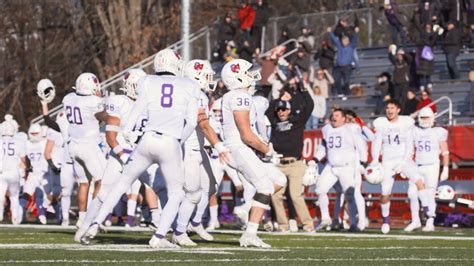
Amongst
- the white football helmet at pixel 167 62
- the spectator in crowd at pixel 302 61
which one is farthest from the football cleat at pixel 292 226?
the spectator in crowd at pixel 302 61

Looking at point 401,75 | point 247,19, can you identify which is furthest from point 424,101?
point 247,19

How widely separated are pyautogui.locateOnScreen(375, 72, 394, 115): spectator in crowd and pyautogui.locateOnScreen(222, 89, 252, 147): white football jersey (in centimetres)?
1157

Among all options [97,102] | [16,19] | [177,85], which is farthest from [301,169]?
[16,19]

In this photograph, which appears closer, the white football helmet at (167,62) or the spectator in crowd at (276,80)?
the white football helmet at (167,62)

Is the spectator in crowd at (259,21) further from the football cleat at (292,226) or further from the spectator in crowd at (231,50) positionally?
the football cleat at (292,226)

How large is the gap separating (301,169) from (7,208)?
10294 millimetres

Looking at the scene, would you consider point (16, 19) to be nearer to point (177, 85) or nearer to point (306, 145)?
point (306, 145)

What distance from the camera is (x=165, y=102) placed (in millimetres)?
13445

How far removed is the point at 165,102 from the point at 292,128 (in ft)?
21.9

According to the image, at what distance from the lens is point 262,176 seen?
566 inches

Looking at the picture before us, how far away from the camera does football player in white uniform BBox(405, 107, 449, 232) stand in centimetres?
2095

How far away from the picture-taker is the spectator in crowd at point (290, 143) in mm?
19875

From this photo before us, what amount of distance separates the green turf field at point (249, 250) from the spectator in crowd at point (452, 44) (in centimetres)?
941

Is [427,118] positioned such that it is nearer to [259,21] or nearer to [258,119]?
[258,119]
